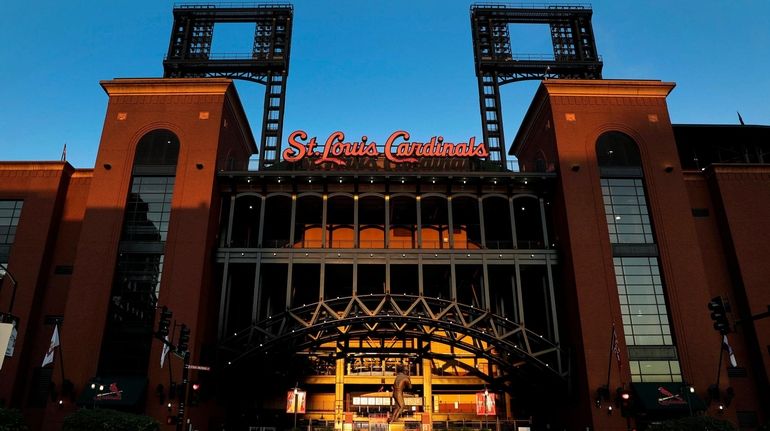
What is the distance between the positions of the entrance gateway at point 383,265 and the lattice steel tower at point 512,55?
0.51 ft

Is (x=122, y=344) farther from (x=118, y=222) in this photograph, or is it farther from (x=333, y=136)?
(x=333, y=136)

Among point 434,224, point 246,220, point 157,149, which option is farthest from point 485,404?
point 157,149

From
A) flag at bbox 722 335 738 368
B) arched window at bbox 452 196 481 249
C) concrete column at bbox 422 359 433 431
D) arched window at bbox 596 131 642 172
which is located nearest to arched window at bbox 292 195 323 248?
arched window at bbox 452 196 481 249

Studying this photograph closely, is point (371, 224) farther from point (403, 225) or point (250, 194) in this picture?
point (250, 194)

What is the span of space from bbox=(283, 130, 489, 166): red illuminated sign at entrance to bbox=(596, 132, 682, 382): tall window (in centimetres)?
943

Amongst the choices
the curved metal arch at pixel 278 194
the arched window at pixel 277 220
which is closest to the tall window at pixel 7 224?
the arched window at pixel 277 220

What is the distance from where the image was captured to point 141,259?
124 ft

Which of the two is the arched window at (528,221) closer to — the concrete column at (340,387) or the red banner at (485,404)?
the red banner at (485,404)

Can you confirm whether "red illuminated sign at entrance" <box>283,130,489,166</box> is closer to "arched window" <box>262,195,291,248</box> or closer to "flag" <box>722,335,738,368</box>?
"arched window" <box>262,195,291,248</box>

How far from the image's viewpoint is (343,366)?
50156 millimetres

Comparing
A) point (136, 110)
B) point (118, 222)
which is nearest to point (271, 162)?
point (136, 110)

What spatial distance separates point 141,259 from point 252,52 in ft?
87.2

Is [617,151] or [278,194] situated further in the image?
[278,194]

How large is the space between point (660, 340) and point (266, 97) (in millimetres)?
39538
